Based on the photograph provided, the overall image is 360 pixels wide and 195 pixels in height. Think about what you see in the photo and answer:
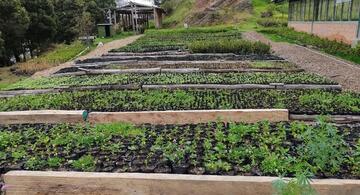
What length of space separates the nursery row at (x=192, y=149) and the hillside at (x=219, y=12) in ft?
95.3

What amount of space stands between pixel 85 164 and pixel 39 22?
17907mm

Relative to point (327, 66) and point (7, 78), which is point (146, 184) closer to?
point (327, 66)

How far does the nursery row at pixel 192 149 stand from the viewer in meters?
3.15

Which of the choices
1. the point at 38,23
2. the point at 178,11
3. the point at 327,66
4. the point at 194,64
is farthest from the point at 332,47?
the point at 178,11

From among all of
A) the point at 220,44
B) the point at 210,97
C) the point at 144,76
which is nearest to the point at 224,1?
the point at 220,44

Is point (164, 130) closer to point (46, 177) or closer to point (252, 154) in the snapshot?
point (252, 154)

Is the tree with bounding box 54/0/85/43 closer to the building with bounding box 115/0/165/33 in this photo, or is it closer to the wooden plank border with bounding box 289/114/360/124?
the building with bounding box 115/0/165/33

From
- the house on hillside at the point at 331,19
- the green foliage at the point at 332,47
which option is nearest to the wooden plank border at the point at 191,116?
the green foliage at the point at 332,47

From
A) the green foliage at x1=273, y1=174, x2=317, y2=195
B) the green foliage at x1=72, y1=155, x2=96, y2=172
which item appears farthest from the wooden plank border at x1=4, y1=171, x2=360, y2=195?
the green foliage at x1=273, y1=174, x2=317, y2=195

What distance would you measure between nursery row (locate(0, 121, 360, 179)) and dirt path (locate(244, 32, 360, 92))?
438 centimetres

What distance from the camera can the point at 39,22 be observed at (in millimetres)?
19094

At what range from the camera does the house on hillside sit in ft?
43.0

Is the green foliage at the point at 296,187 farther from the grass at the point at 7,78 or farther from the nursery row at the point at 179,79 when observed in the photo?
the grass at the point at 7,78

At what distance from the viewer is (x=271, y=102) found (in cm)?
618
